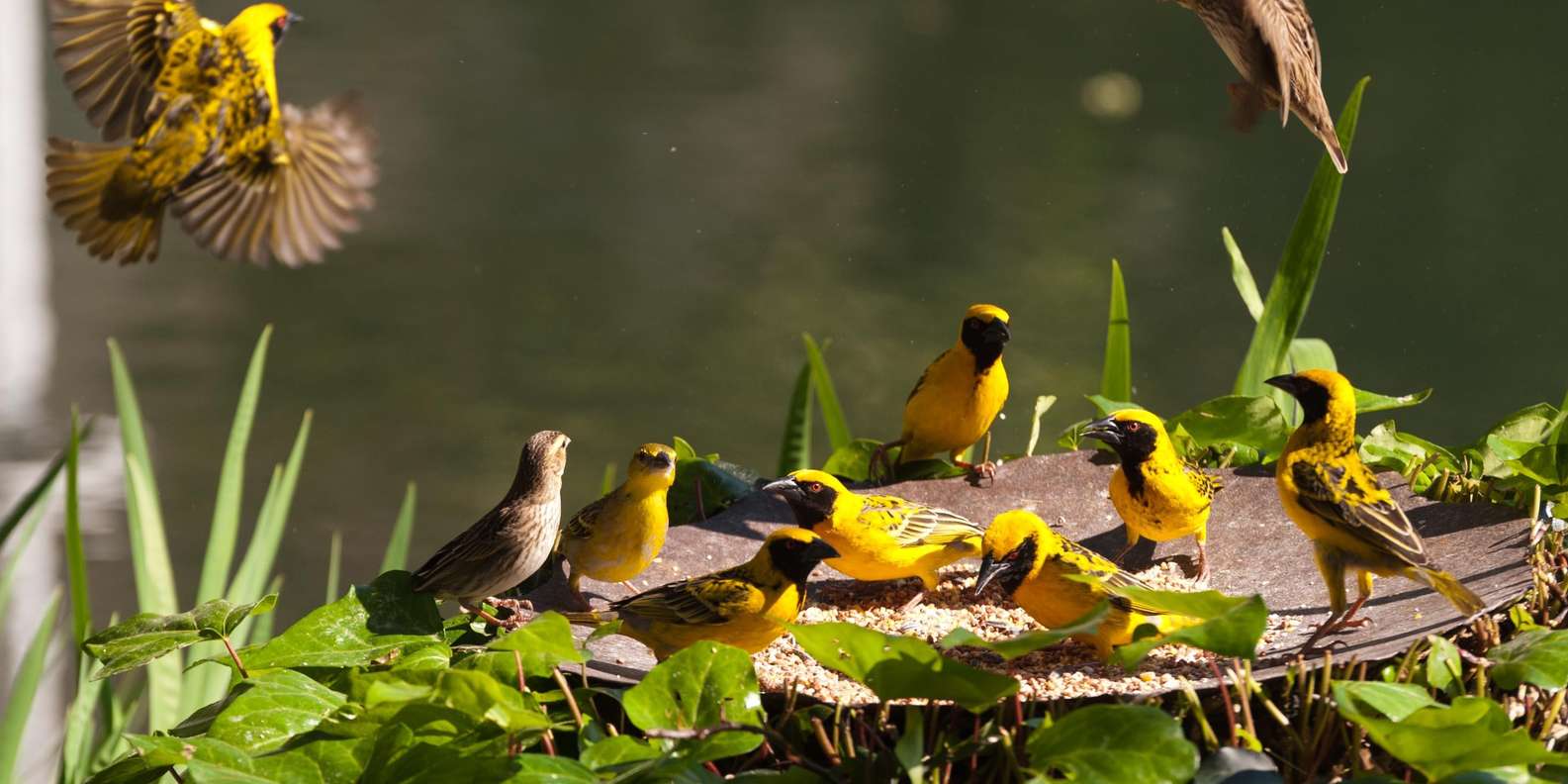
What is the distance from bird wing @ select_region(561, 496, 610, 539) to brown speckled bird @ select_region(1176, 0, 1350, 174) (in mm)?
654

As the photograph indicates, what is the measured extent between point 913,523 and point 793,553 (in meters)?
0.22

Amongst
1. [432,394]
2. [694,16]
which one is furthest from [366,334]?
[694,16]

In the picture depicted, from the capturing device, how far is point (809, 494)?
4.66 ft

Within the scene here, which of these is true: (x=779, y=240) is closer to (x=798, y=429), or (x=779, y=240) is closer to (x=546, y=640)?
(x=798, y=429)

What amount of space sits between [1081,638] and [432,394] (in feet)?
14.4

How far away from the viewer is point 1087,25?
6082 mm

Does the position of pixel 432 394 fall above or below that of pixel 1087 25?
below

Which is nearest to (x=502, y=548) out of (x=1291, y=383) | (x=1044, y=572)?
(x=1044, y=572)

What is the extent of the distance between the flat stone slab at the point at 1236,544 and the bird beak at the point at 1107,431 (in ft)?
0.56

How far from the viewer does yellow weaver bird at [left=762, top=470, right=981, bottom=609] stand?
138 centimetres

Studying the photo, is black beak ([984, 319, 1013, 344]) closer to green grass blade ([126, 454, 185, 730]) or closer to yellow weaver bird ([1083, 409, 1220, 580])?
yellow weaver bird ([1083, 409, 1220, 580])

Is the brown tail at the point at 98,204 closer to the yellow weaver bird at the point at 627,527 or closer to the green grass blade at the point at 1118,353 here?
the yellow weaver bird at the point at 627,527

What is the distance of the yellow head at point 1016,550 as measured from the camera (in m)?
1.23

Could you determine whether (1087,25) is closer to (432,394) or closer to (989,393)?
(432,394)
